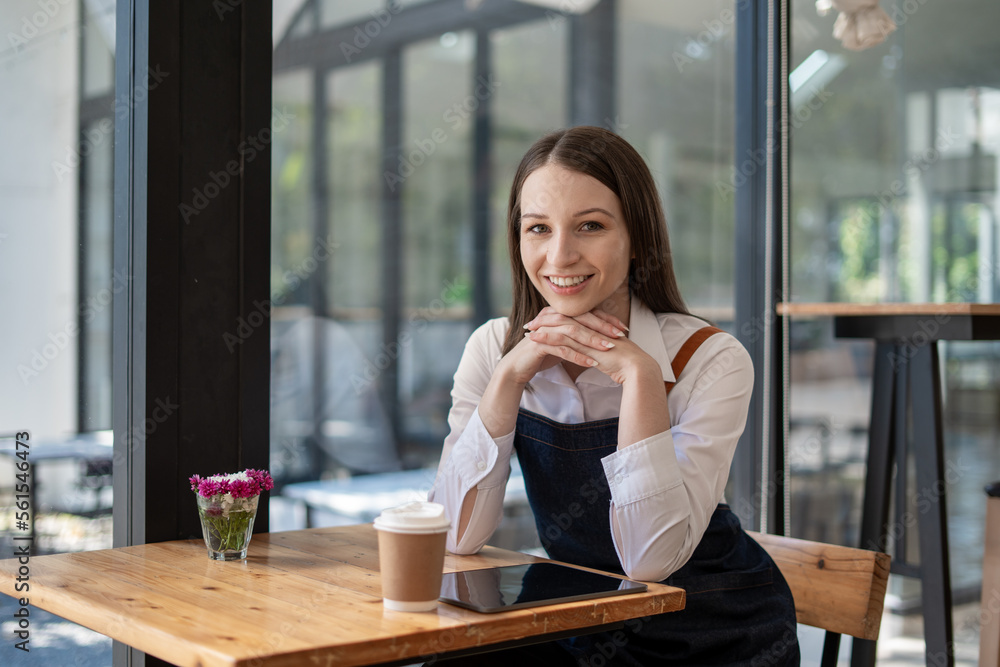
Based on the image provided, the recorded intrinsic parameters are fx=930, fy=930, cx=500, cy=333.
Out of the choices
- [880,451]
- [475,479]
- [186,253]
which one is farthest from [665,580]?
[880,451]

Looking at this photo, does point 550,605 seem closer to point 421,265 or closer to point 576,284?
point 576,284

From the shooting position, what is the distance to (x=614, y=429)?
5.18 feet

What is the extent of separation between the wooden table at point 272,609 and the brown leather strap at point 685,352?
0.40 m

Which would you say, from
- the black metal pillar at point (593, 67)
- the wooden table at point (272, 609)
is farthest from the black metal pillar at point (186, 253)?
the black metal pillar at point (593, 67)

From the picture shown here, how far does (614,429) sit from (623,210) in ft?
1.23

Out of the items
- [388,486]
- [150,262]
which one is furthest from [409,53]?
[150,262]

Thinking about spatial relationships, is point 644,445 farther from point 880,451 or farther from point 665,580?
point 880,451

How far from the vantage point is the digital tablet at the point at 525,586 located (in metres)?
1.12

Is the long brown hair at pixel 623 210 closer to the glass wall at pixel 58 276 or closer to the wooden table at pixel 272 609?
the wooden table at pixel 272 609

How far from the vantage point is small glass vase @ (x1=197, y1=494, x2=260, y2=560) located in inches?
54.1

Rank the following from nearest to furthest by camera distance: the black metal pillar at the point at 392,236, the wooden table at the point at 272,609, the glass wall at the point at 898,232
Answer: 1. the wooden table at the point at 272,609
2. the black metal pillar at the point at 392,236
3. the glass wall at the point at 898,232

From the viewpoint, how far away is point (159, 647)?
0.98 m

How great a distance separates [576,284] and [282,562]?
2.16 ft

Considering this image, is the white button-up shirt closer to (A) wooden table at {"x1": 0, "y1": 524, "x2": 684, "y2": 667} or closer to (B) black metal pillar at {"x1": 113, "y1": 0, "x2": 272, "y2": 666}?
(A) wooden table at {"x1": 0, "y1": 524, "x2": 684, "y2": 667}
